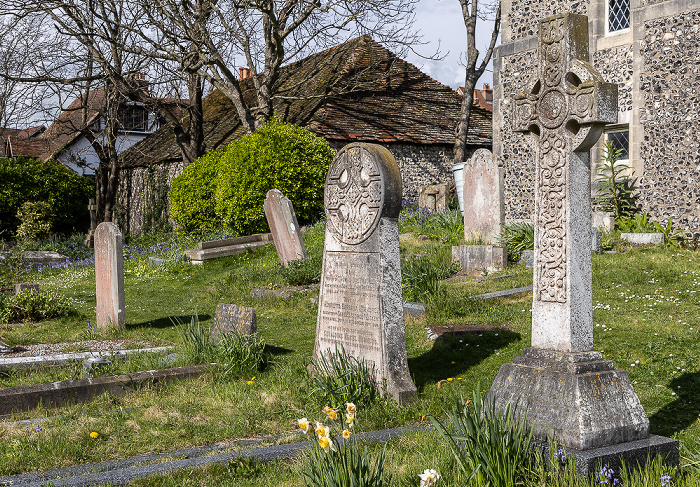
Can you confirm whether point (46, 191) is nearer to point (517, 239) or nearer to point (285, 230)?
point (285, 230)

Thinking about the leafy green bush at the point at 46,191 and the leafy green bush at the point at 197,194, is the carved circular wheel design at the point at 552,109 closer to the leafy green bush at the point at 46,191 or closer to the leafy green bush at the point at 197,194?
the leafy green bush at the point at 197,194

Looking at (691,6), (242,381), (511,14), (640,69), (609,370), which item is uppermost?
(511,14)

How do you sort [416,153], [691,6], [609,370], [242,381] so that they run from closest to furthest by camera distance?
[609,370], [242,381], [691,6], [416,153]

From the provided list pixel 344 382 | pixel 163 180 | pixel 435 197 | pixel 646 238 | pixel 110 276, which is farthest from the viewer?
pixel 163 180

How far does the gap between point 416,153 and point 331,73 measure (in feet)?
13.6

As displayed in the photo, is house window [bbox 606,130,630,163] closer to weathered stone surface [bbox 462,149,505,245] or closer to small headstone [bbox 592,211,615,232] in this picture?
small headstone [bbox 592,211,615,232]

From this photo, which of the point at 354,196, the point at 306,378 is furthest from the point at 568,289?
the point at 306,378

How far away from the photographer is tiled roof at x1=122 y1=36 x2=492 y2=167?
836 inches

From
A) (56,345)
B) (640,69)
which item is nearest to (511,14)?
(640,69)

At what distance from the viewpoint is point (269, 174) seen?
58.8 feet

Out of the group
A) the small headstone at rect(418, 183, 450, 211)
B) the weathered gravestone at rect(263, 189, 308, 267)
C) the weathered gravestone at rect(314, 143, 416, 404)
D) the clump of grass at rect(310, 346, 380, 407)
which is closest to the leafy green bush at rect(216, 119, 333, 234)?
the small headstone at rect(418, 183, 450, 211)

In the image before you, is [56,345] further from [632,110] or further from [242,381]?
[632,110]

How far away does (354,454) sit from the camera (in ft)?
10.4

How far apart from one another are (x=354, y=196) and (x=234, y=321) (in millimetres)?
2193
